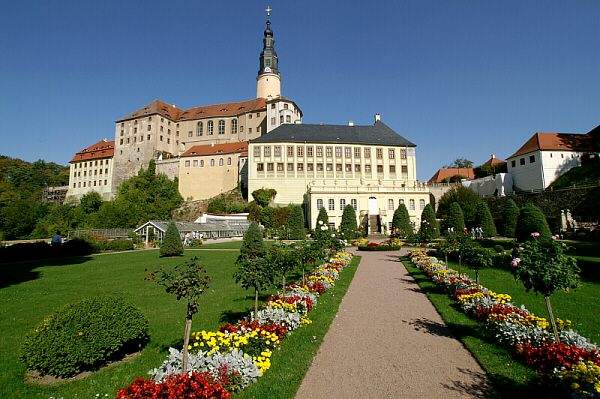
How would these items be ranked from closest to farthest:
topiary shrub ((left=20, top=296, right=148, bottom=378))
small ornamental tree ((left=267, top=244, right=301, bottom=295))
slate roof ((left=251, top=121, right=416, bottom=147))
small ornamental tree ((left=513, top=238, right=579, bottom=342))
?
topiary shrub ((left=20, top=296, right=148, bottom=378)) < small ornamental tree ((left=513, top=238, right=579, bottom=342)) < small ornamental tree ((left=267, top=244, right=301, bottom=295)) < slate roof ((left=251, top=121, right=416, bottom=147))

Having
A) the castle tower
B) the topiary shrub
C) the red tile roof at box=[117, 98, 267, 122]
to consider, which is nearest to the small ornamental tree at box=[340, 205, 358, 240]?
the topiary shrub

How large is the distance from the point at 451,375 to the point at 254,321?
4269 millimetres

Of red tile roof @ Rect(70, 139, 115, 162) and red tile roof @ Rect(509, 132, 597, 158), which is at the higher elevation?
red tile roof @ Rect(70, 139, 115, 162)

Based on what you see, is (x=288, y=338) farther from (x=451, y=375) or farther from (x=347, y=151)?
(x=347, y=151)

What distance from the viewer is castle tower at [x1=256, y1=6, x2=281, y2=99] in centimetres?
8706

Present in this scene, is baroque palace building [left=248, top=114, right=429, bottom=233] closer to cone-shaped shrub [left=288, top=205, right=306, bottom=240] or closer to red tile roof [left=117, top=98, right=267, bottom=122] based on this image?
cone-shaped shrub [left=288, top=205, right=306, bottom=240]

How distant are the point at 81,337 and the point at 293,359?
3.86 meters

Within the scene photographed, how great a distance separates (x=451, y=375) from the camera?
6.42 m

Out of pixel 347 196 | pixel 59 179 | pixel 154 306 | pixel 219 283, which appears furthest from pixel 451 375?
pixel 59 179

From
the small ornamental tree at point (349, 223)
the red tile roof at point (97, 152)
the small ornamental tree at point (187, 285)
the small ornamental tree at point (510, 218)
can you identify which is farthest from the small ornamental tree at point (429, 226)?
the red tile roof at point (97, 152)

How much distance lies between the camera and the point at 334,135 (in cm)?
6288

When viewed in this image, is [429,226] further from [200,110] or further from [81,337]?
[200,110]

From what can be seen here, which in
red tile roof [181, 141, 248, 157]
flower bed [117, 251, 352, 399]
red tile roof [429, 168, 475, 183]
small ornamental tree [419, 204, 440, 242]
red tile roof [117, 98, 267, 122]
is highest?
red tile roof [117, 98, 267, 122]

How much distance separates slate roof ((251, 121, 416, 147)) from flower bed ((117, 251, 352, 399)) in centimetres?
5160
